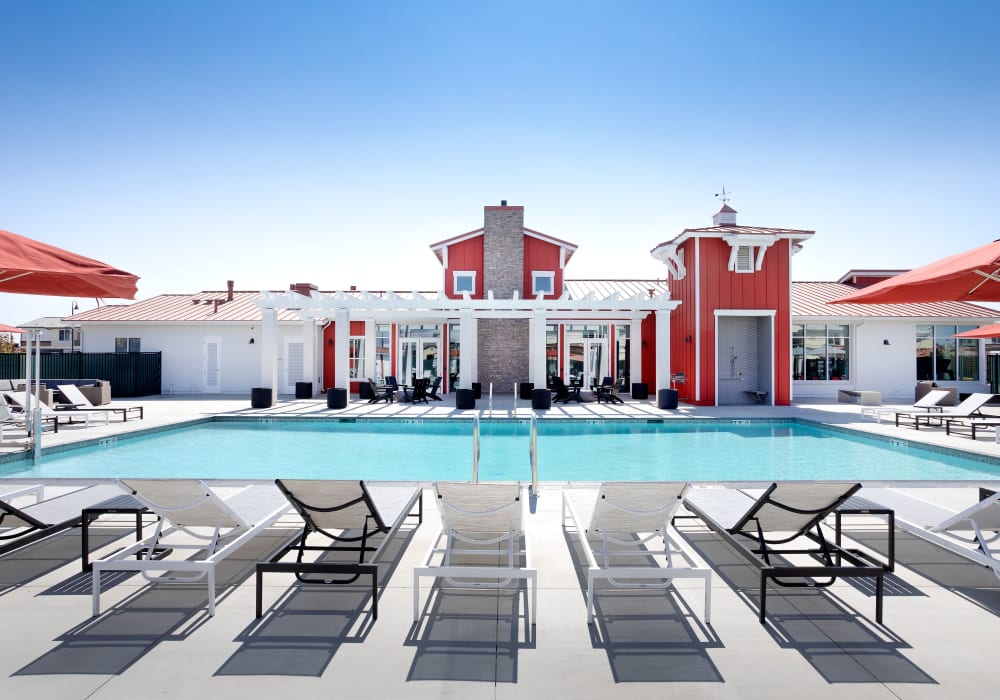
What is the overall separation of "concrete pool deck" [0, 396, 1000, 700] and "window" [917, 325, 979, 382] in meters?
19.2

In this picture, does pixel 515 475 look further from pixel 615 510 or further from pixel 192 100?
pixel 192 100

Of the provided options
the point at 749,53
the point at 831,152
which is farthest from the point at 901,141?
the point at 749,53

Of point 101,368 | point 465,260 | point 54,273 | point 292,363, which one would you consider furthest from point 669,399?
point 101,368

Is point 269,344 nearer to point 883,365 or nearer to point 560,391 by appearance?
point 560,391

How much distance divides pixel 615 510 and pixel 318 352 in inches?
731

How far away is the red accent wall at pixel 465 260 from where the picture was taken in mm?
20578

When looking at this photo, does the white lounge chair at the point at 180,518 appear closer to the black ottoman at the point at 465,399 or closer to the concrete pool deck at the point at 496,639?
the concrete pool deck at the point at 496,639

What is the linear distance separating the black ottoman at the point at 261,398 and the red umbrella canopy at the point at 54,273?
9.41 m

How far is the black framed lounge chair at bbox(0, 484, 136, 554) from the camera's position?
3.85 m

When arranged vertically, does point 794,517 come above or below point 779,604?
above

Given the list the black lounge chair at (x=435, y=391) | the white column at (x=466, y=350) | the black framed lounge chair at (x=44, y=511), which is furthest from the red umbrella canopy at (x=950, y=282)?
the black lounge chair at (x=435, y=391)

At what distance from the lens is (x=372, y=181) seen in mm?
16984

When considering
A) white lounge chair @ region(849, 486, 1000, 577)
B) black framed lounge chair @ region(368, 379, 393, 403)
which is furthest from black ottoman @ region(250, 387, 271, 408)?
white lounge chair @ region(849, 486, 1000, 577)

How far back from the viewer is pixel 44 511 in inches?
199
